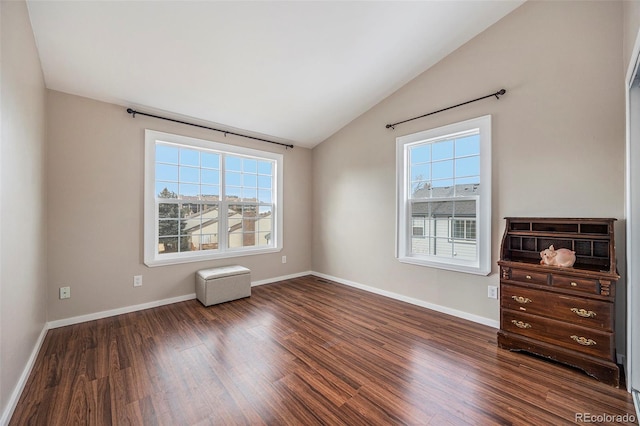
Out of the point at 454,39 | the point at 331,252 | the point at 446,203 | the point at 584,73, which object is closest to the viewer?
the point at 584,73

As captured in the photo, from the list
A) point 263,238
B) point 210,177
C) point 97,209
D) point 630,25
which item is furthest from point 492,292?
point 97,209

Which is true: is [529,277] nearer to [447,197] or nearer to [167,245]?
[447,197]

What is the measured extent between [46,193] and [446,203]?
4.23m

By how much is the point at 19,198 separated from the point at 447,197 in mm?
3769

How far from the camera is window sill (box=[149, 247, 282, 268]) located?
3240 millimetres

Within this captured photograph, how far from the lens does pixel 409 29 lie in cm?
264

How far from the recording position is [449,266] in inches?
119

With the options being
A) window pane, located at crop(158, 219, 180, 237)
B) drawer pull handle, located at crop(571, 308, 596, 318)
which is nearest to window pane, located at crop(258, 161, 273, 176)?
window pane, located at crop(158, 219, 180, 237)

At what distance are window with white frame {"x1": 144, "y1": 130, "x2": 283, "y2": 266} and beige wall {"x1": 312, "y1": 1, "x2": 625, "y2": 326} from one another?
175 centimetres

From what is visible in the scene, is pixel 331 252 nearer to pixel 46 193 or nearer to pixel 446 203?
pixel 446 203

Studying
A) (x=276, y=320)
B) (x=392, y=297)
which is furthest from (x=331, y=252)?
(x=276, y=320)

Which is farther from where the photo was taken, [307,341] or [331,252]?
[331,252]

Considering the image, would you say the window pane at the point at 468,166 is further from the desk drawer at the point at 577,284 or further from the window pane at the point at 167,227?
the window pane at the point at 167,227

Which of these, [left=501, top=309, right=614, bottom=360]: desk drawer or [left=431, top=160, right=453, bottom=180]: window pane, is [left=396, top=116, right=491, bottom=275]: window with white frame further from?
[left=501, top=309, right=614, bottom=360]: desk drawer
